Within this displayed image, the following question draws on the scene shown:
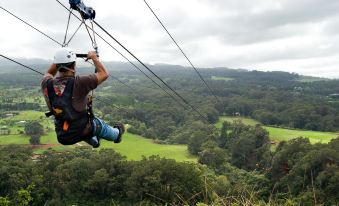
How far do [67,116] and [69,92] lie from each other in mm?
316

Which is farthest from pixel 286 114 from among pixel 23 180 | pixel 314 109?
pixel 23 180

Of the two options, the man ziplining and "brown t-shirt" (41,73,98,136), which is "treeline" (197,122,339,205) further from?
"brown t-shirt" (41,73,98,136)

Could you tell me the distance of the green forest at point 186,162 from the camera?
1329 inches

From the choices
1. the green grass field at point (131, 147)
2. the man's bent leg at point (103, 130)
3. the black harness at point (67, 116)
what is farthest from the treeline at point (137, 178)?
the black harness at point (67, 116)

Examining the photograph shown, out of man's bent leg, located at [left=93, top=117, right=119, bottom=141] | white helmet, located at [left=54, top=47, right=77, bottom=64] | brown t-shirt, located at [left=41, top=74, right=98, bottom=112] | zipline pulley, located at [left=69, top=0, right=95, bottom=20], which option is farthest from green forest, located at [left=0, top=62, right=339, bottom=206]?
zipline pulley, located at [left=69, top=0, right=95, bottom=20]

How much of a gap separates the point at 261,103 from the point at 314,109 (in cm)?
1726

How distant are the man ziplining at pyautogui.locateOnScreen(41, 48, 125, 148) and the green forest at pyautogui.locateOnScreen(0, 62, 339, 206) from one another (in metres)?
1.92

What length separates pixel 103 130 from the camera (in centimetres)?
553

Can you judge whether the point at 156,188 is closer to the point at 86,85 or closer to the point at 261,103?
the point at 86,85

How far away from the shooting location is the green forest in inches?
1329

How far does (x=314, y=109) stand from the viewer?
3519 inches

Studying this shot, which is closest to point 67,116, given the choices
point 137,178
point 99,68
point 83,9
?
point 99,68

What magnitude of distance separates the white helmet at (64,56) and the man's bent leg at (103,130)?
939mm

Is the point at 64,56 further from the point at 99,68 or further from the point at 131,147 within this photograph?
the point at 131,147
